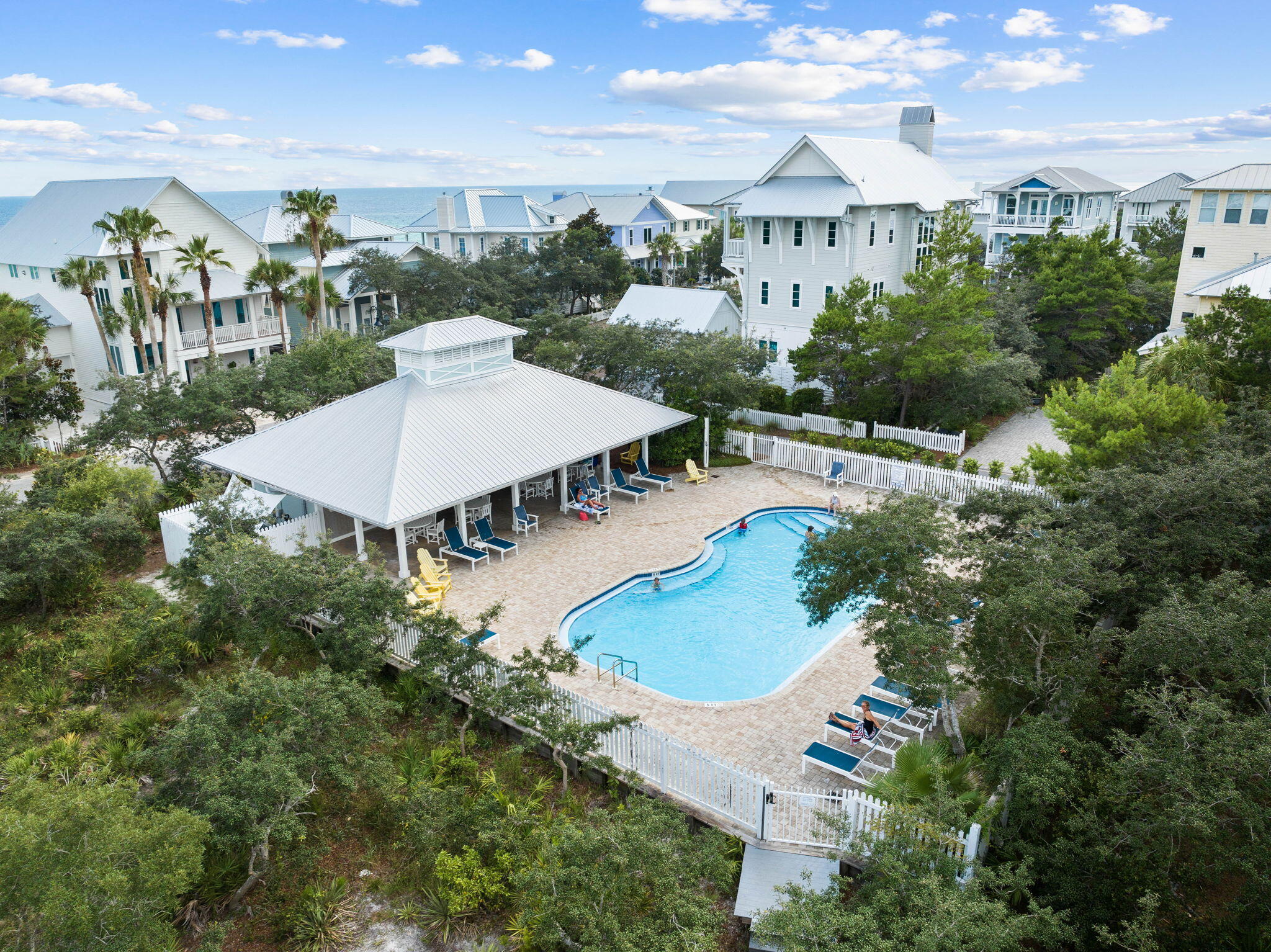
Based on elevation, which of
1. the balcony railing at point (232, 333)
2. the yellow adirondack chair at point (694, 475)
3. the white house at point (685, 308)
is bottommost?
the yellow adirondack chair at point (694, 475)

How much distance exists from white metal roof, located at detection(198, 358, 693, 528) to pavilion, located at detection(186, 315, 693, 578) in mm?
33

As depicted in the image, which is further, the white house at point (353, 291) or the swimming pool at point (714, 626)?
the white house at point (353, 291)

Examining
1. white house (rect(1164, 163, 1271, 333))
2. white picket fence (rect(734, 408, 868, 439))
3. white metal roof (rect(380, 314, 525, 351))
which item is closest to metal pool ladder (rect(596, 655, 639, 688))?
white metal roof (rect(380, 314, 525, 351))

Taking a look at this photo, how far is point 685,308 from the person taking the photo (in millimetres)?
35375

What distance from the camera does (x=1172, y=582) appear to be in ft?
40.9

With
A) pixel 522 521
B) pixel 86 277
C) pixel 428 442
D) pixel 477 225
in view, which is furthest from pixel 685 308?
pixel 477 225

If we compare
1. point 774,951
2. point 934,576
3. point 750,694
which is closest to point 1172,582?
point 934,576

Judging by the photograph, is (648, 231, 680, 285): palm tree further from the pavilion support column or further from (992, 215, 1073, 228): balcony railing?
the pavilion support column

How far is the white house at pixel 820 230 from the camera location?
32219 mm

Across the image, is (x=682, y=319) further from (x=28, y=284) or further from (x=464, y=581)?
(x=28, y=284)

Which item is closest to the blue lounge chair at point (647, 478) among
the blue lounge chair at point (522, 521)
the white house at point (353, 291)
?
the blue lounge chair at point (522, 521)

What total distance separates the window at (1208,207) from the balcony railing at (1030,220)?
730 inches

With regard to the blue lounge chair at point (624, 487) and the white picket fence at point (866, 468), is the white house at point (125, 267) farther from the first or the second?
the white picket fence at point (866, 468)

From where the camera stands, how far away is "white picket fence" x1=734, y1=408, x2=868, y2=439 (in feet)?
90.2
